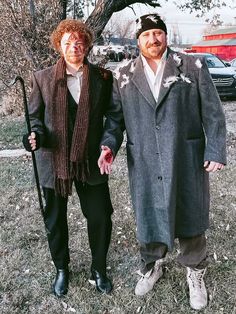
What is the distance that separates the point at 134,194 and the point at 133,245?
1106 mm

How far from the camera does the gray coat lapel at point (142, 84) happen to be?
249cm

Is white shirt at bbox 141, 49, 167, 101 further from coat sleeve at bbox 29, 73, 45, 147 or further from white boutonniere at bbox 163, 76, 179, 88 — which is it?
coat sleeve at bbox 29, 73, 45, 147

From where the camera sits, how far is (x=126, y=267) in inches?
134

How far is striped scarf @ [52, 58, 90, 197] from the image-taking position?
256cm

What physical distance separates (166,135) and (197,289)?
3.83 feet

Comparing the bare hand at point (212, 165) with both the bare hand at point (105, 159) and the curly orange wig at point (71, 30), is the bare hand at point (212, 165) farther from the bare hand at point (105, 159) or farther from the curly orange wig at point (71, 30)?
the curly orange wig at point (71, 30)

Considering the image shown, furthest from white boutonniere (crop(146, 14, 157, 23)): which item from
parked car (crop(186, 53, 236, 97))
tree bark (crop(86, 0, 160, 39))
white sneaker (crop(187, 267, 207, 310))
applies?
parked car (crop(186, 53, 236, 97))

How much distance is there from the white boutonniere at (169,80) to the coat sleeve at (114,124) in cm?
34

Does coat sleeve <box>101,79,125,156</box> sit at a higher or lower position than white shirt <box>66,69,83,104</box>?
lower

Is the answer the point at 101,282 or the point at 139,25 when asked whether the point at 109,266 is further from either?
the point at 139,25

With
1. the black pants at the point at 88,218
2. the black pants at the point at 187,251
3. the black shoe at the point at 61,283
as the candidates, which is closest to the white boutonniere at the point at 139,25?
the black pants at the point at 88,218

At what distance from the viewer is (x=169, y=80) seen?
2.45 m

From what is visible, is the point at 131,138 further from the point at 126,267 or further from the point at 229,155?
the point at 229,155

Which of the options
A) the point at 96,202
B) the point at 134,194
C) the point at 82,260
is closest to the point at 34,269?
the point at 82,260
